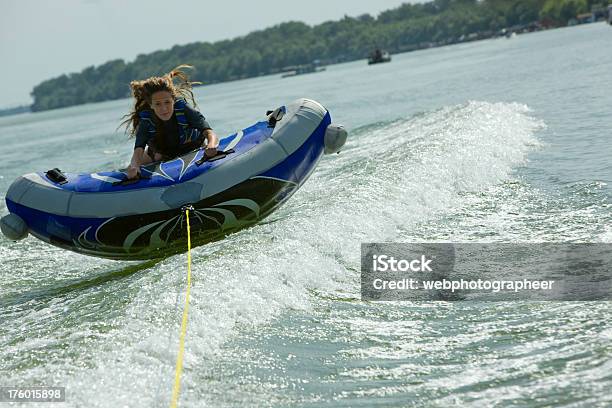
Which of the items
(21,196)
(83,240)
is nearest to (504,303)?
(83,240)

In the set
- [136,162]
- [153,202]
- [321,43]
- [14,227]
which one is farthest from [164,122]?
[321,43]

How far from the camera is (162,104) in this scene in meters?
6.41

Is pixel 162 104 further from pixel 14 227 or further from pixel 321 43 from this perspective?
pixel 321 43

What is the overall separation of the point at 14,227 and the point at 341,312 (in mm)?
2805

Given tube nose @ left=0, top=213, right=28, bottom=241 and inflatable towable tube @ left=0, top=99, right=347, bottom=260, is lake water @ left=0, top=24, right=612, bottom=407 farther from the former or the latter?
tube nose @ left=0, top=213, right=28, bottom=241

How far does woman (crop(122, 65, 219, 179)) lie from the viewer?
21.0 feet

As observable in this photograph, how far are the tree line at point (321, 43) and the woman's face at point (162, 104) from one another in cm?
9465

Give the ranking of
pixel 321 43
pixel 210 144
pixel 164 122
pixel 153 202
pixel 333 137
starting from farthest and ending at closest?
pixel 321 43 → pixel 333 137 → pixel 164 122 → pixel 210 144 → pixel 153 202

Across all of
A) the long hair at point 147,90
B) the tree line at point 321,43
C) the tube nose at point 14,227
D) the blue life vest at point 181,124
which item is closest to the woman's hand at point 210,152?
the blue life vest at point 181,124

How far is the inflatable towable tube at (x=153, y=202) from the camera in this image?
5938 millimetres

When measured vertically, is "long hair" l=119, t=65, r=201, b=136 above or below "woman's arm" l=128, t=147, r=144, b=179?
above

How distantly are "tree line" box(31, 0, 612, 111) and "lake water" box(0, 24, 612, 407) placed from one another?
93819 mm

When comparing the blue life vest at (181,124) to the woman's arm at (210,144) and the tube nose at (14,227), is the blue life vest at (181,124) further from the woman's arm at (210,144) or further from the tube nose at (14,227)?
the tube nose at (14,227)

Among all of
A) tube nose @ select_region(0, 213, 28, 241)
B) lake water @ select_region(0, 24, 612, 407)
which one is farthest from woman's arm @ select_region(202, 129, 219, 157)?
tube nose @ select_region(0, 213, 28, 241)
